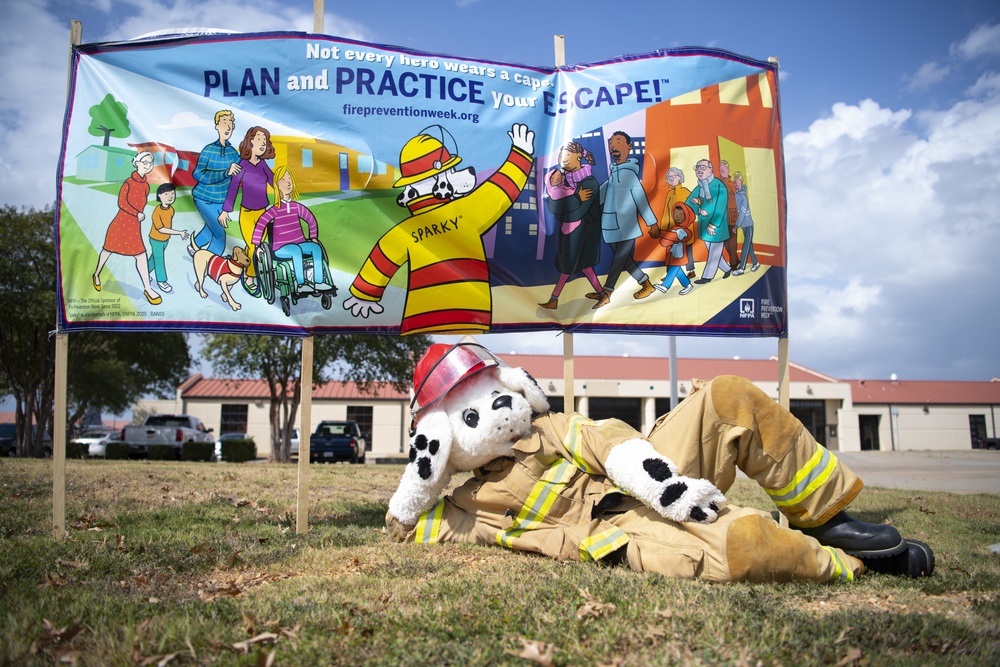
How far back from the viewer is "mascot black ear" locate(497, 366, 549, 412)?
4.36 metres

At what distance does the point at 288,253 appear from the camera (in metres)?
5.32

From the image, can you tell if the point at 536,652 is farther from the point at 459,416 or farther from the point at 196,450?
the point at 196,450

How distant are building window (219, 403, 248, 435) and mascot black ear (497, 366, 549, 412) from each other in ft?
121

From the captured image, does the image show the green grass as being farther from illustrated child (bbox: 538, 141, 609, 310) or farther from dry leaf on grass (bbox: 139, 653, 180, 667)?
illustrated child (bbox: 538, 141, 609, 310)

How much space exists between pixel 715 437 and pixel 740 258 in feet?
8.89

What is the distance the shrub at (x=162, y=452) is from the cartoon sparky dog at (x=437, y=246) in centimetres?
1695

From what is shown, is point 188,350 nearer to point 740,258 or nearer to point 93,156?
point 93,156

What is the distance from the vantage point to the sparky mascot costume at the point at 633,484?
11.2ft

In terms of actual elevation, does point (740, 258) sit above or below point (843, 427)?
above

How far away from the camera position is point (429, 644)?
8.13ft

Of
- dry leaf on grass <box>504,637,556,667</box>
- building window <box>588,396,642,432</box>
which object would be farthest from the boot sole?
building window <box>588,396,642,432</box>

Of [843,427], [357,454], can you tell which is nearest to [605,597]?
[357,454]

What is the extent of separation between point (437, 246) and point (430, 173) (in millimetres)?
595

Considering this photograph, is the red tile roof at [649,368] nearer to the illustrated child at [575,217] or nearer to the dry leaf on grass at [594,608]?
the illustrated child at [575,217]
